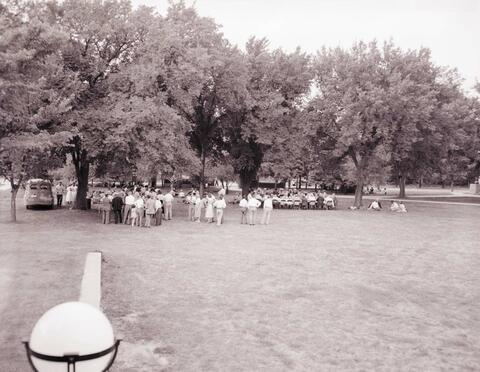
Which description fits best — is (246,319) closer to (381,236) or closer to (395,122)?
(381,236)

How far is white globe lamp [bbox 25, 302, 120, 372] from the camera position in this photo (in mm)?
2963

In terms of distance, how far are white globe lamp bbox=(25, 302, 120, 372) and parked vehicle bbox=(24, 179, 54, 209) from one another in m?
29.9

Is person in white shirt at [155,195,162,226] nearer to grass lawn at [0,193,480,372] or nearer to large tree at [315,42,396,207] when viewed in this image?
grass lawn at [0,193,480,372]

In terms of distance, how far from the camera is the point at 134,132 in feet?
82.3

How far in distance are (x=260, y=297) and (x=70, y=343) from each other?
758 centimetres

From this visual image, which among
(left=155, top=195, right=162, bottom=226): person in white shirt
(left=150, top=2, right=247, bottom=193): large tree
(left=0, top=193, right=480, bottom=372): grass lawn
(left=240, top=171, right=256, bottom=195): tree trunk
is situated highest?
(left=150, top=2, right=247, bottom=193): large tree

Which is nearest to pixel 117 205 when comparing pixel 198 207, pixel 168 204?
pixel 168 204

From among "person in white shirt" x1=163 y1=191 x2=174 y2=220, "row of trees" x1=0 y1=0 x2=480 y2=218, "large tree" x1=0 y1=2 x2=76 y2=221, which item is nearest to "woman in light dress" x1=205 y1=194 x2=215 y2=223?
"person in white shirt" x1=163 y1=191 x2=174 y2=220

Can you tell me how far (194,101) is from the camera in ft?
119

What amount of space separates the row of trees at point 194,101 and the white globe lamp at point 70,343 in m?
11.2

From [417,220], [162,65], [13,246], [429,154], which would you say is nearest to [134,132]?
[162,65]

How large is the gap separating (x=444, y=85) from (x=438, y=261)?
102ft

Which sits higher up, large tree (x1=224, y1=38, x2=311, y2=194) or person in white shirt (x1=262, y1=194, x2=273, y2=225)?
large tree (x1=224, y1=38, x2=311, y2=194)

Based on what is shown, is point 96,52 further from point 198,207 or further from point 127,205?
point 198,207
